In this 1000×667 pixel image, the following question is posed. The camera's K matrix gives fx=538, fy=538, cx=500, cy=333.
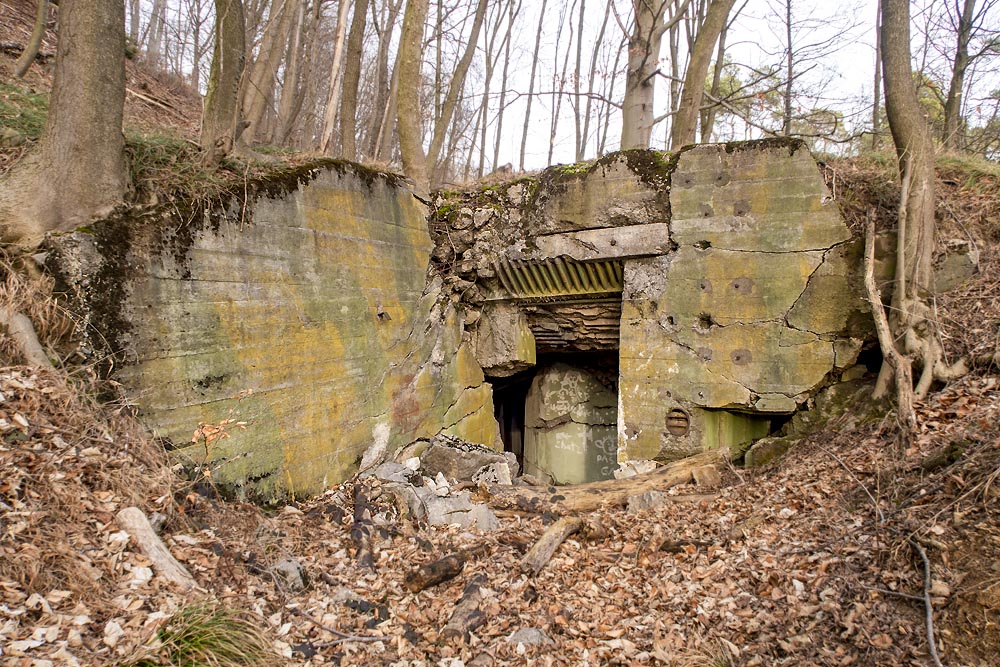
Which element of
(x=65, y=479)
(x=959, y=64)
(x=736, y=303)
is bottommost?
(x=65, y=479)

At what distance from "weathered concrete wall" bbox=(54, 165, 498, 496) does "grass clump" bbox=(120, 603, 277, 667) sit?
166 centimetres

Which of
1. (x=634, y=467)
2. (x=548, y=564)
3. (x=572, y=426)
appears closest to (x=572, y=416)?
(x=572, y=426)

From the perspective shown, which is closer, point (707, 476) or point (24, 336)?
point (24, 336)

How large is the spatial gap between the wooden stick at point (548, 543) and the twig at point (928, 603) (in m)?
2.13

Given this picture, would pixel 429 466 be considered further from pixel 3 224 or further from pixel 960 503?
pixel 960 503

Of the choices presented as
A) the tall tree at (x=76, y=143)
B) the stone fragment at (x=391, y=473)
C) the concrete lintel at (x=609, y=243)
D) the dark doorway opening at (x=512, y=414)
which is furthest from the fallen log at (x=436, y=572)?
the dark doorway opening at (x=512, y=414)

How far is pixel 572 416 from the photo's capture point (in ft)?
26.9

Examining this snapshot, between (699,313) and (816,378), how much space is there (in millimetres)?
1281

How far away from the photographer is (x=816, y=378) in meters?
5.37

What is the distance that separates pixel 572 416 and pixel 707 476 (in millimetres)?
3161

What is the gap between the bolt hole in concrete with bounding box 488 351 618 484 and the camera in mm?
8078

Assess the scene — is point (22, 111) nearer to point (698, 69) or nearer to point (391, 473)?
point (391, 473)

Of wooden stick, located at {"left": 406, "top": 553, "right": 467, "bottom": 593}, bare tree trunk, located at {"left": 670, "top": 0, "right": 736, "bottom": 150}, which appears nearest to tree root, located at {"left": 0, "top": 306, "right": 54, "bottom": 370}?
wooden stick, located at {"left": 406, "top": 553, "right": 467, "bottom": 593}

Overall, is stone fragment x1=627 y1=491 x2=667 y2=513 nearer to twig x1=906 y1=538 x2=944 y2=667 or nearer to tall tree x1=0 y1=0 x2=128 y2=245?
twig x1=906 y1=538 x2=944 y2=667
